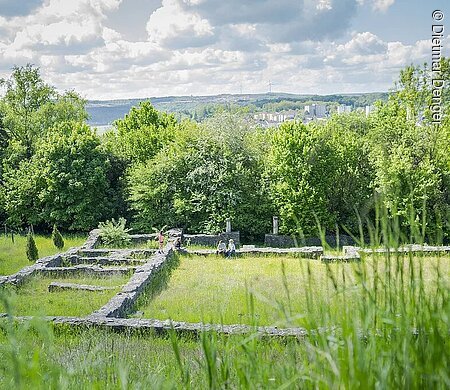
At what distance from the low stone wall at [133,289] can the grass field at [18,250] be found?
16.9 ft

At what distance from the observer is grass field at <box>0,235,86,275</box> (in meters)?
18.4

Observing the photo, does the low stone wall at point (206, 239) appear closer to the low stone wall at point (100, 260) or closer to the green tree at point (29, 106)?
the low stone wall at point (100, 260)

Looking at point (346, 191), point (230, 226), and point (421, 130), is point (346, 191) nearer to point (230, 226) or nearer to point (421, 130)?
point (421, 130)

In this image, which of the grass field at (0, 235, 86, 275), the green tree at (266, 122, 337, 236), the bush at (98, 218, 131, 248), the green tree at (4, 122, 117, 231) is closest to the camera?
the grass field at (0, 235, 86, 275)

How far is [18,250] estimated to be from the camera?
21.1m

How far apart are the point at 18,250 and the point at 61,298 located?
9.13m

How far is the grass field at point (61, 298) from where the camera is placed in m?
11.9

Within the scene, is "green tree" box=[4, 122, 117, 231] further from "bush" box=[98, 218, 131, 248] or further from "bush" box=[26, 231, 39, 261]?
"bush" box=[26, 231, 39, 261]

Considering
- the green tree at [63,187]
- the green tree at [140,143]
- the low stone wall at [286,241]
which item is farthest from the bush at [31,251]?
the low stone wall at [286,241]

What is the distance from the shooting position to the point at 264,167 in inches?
1060

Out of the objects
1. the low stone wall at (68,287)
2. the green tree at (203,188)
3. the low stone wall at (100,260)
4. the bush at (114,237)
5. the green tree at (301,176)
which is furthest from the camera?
the green tree at (203,188)

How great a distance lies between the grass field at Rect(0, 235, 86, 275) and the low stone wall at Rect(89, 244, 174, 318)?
5.15 m

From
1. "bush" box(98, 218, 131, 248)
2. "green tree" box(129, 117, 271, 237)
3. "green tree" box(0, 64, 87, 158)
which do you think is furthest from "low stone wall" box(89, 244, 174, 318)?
"green tree" box(0, 64, 87, 158)

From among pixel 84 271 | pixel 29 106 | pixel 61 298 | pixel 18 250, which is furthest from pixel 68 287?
pixel 29 106
